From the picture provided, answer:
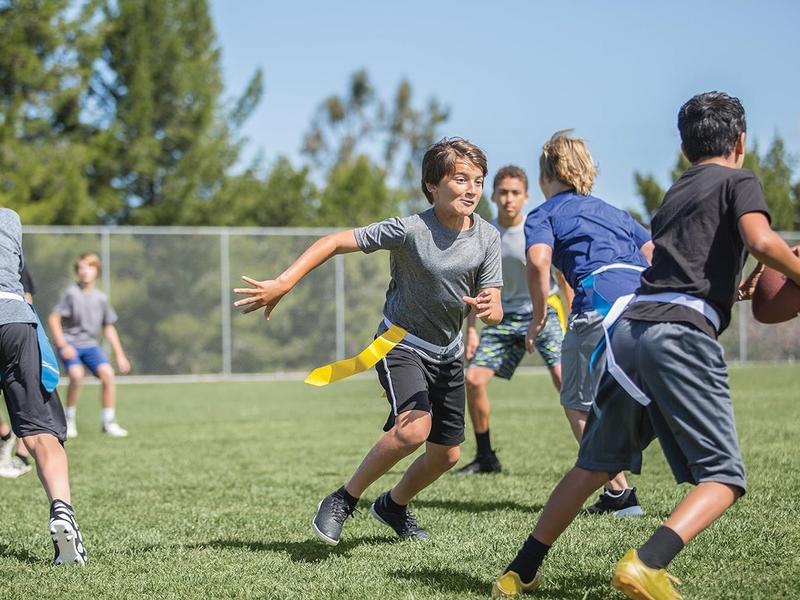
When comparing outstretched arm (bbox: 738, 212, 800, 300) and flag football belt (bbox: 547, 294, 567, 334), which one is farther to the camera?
flag football belt (bbox: 547, 294, 567, 334)

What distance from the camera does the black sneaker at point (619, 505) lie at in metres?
5.57

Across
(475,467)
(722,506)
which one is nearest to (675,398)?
(722,506)

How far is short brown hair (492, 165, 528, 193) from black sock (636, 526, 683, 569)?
4237 mm

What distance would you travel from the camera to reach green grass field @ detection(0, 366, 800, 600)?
4160mm

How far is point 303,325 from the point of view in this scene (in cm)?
2056

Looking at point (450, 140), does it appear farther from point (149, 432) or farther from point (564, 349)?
point (149, 432)

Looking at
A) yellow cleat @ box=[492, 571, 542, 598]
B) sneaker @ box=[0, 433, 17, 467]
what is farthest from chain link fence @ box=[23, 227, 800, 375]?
yellow cleat @ box=[492, 571, 542, 598]

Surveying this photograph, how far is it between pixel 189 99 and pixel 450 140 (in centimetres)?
2488

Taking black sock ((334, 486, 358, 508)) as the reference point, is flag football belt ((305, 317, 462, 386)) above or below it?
above

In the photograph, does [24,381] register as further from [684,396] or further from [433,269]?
[684,396]

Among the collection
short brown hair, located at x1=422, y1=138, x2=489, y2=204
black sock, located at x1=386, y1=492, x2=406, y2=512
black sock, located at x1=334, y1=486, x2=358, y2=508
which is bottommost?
black sock, located at x1=386, y1=492, x2=406, y2=512

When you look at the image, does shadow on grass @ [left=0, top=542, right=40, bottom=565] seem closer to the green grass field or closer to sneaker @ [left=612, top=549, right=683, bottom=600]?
the green grass field

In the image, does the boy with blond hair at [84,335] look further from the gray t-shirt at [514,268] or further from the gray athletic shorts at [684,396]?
the gray athletic shorts at [684,396]

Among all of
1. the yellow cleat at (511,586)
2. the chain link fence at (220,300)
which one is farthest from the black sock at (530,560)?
the chain link fence at (220,300)
